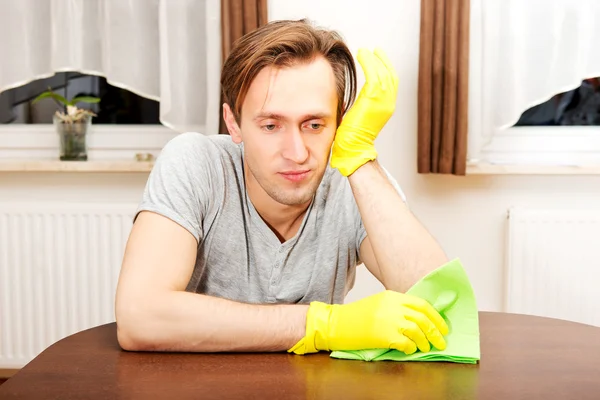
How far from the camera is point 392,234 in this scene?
152 centimetres

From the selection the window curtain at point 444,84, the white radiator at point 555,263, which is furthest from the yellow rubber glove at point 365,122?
the white radiator at point 555,263

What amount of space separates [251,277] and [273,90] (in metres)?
0.41

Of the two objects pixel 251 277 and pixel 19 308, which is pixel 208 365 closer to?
pixel 251 277

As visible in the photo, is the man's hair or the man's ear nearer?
the man's hair

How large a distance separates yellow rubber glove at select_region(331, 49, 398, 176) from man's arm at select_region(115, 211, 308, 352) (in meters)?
0.44

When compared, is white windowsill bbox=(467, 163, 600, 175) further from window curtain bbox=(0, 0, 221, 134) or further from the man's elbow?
the man's elbow

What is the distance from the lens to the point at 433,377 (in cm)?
111

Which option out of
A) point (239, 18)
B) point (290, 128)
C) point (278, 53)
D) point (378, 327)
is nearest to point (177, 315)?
point (378, 327)

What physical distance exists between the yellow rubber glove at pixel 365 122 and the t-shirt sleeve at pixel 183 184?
0.29m

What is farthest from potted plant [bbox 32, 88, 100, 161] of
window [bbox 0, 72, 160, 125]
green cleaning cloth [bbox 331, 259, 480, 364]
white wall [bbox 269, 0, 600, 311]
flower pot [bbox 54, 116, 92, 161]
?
green cleaning cloth [bbox 331, 259, 480, 364]

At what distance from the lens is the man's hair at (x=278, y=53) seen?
59.2 inches

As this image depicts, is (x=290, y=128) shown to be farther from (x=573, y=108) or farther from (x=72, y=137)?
(x=573, y=108)

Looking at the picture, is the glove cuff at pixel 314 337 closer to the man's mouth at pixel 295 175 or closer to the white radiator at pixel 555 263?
the man's mouth at pixel 295 175

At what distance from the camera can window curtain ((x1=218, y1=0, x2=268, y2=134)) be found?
2.59m
